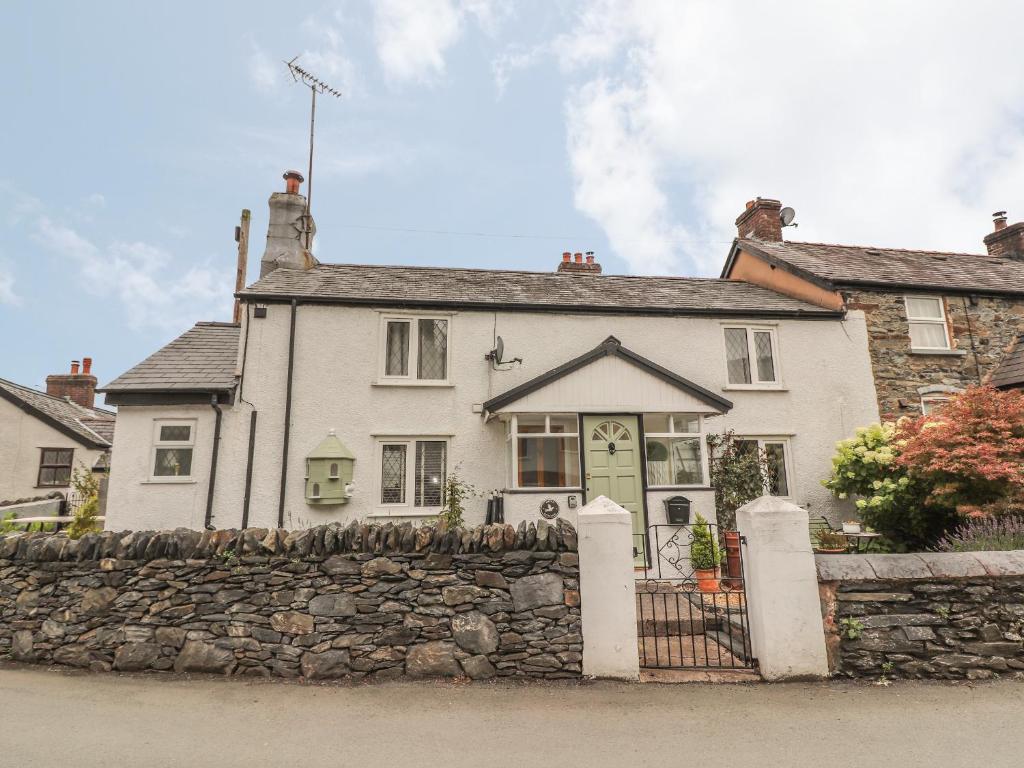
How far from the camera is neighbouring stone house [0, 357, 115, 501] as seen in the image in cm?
2067

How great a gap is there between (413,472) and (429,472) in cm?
32

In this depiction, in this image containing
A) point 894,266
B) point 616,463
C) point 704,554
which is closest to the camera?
point 704,554

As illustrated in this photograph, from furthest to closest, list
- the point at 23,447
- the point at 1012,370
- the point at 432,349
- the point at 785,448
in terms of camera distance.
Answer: the point at 23,447 < the point at 1012,370 < the point at 785,448 < the point at 432,349

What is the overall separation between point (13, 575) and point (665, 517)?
929 centimetres

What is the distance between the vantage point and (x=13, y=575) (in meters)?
6.51

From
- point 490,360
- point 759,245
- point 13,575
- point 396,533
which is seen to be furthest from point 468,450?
point 759,245

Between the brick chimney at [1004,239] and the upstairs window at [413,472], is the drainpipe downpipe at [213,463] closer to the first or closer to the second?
the upstairs window at [413,472]

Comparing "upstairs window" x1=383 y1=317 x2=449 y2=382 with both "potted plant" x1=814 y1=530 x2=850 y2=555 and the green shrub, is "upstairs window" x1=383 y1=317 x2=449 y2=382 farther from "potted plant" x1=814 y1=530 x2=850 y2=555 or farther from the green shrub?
"potted plant" x1=814 y1=530 x2=850 y2=555

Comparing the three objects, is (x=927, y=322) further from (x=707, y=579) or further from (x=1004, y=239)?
(x=707, y=579)

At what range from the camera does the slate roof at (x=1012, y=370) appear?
41.9 ft

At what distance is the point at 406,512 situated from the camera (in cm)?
1134

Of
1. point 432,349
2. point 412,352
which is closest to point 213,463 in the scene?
point 412,352

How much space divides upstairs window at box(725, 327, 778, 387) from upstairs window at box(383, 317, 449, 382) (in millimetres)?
6419

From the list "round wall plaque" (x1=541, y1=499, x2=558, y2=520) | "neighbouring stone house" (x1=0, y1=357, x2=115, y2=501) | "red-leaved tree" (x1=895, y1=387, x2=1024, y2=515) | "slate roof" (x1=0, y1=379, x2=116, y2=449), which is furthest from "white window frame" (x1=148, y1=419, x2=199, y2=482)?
"slate roof" (x1=0, y1=379, x2=116, y2=449)
